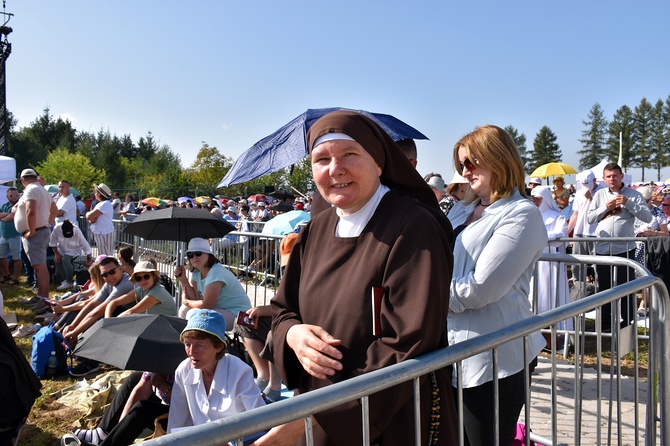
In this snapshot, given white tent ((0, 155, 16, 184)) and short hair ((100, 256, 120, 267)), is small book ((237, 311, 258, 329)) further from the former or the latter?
white tent ((0, 155, 16, 184))

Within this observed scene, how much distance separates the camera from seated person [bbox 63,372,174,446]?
4.10 metres

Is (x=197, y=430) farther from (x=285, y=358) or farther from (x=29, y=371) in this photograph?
(x=29, y=371)

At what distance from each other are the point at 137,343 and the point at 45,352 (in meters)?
2.60

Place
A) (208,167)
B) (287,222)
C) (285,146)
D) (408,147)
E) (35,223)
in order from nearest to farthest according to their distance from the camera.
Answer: (408,147)
(285,146)
(287,222)
(35,223)
(208,167)

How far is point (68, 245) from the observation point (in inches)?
418

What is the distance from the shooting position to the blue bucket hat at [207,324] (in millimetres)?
3679

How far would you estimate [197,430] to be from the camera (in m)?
1.10

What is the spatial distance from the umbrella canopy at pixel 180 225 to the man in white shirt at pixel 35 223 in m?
3.00

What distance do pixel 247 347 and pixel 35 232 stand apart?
616 cm

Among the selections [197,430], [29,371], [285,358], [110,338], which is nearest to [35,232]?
[110,338]

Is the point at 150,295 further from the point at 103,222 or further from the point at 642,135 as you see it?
the point at 642,135

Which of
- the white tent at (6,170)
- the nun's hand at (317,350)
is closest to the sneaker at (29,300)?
the white tent at (6,170)

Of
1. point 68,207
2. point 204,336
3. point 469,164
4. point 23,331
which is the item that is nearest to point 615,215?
point 469,164

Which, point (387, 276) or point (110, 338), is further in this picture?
point (110, 338)
